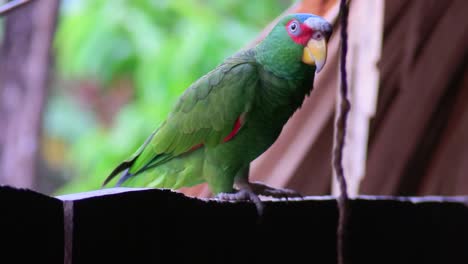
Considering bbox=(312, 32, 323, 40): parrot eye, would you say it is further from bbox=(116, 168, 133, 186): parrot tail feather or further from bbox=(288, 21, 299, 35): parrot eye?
bbox=(116, 168, 133, 186): parrot tail feather

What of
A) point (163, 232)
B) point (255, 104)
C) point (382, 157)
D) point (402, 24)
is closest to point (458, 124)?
point (382, 157)

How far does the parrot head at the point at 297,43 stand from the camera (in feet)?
3.59

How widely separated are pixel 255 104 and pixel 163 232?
0.54 metres

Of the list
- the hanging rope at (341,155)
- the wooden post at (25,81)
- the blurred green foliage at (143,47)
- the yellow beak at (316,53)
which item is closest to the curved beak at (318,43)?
the yellow beak at (316,53)

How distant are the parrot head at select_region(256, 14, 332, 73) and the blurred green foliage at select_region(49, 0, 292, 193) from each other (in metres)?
1.94

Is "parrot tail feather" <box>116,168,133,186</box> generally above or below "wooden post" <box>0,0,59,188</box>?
below

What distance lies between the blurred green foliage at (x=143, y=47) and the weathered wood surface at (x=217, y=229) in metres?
2.19

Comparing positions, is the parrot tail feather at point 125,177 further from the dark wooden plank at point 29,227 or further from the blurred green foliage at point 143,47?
the blurred green foliage at point 143,47

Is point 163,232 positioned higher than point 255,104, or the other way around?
point 255,104

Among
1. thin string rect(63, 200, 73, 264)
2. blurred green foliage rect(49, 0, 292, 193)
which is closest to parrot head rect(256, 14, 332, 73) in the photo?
thin string rect(63, 200, 73, 264)

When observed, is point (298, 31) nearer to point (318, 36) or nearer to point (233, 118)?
point (318, 36)

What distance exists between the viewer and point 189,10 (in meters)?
Answer: 3.71

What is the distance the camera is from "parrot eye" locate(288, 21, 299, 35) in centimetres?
115

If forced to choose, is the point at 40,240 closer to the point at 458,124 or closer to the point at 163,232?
the point at 163,232
